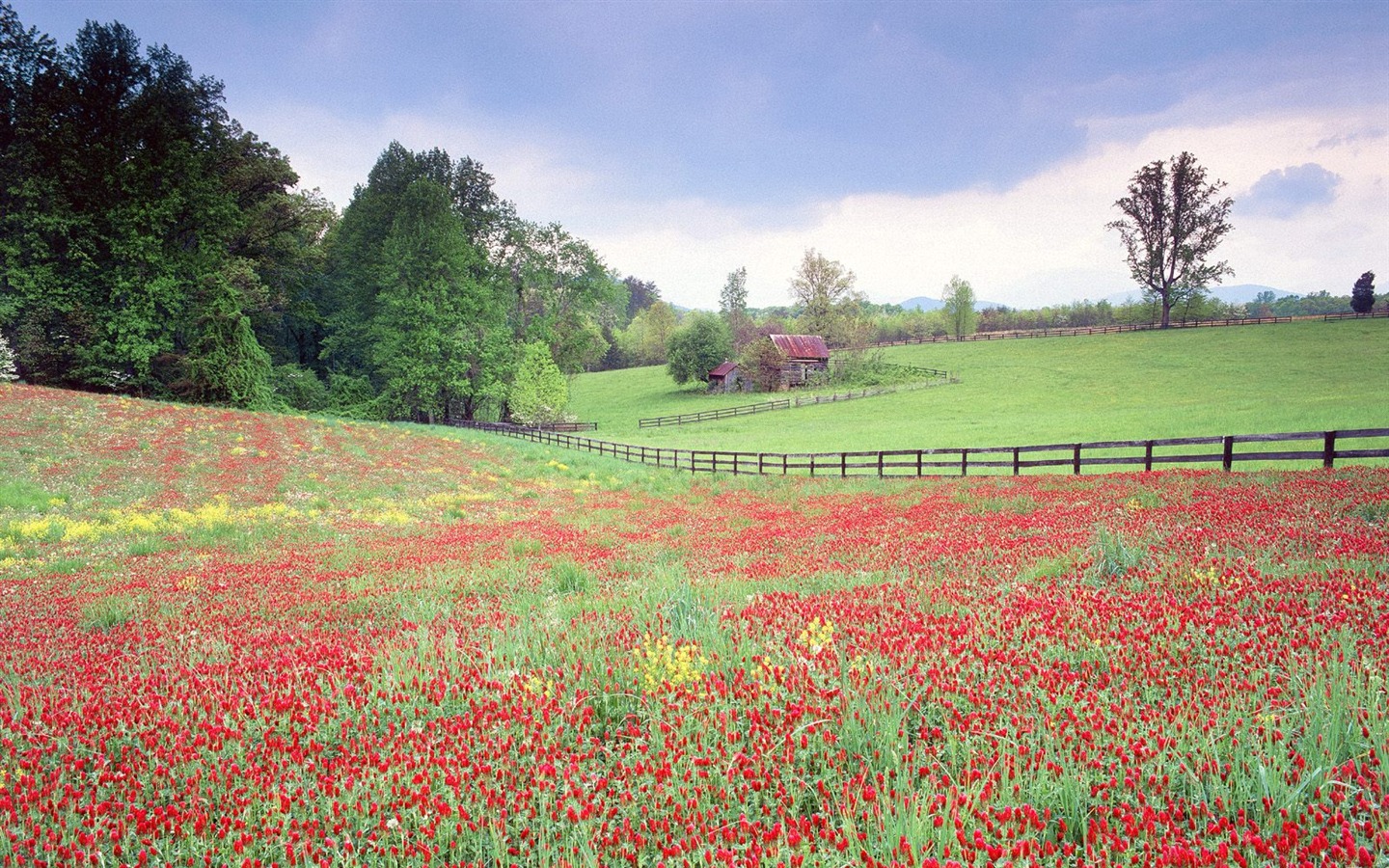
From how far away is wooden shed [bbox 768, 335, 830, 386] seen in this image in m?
75.8

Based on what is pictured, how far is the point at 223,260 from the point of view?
Result: 39.3m

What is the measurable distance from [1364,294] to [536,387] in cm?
9806

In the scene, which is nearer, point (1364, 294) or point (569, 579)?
point (569, 579)

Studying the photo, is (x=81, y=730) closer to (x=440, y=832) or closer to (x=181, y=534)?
(x=440, y=832)

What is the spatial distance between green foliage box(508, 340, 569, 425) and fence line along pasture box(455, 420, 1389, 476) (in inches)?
213

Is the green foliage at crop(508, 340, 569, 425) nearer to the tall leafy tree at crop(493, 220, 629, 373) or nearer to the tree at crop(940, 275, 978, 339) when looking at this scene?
the tall leafy tree at crop(493, 220, 629, 373)

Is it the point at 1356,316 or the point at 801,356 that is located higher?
the point at 1356,316

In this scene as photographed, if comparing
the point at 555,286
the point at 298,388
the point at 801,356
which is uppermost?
the point at 555,286

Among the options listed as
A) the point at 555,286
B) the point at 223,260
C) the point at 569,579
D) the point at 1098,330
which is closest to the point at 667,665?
the point at 569,579

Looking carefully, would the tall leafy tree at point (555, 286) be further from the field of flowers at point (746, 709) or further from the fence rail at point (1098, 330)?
the field of flowers at point (746, 709)

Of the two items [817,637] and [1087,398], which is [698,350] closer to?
[1087,398]

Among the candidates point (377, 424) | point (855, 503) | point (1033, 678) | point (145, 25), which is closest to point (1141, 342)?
point (855, 503)

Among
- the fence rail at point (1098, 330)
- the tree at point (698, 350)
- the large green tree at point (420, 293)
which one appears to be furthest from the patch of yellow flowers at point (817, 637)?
the fence rail at point (1098, 330)

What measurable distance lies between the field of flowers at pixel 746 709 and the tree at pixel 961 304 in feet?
366
